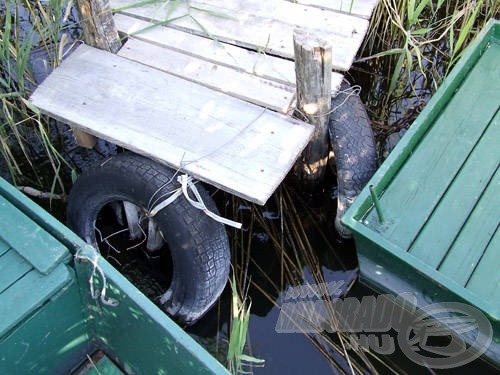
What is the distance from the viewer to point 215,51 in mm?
3260

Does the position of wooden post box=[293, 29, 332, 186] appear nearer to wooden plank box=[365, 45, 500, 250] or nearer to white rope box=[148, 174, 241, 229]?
wooden plank box=[365, 45, 500, 250]

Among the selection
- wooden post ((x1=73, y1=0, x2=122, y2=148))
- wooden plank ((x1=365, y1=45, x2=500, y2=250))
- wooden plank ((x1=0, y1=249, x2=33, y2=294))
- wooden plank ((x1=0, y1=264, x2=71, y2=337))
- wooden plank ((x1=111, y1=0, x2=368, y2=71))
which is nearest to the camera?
wooden plank ((x1=0, y1=264, x2=71, y2=337))

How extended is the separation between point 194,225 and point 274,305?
2.46 feet

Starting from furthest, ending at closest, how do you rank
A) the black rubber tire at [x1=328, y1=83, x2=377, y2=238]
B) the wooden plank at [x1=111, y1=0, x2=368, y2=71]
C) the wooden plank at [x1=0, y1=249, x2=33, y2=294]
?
the wooden plank at [x1=111, y1=0, x2=368, y2=71]
the black rubber tire at [x1=328, y1=83, x2=377, y2=238]
the wooden plank at [x1=0, y1=249, x2=33, y2=294]

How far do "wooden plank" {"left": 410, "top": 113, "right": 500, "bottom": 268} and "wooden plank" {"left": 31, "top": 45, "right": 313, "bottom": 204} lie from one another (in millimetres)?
752

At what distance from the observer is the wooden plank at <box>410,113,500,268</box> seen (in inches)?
105

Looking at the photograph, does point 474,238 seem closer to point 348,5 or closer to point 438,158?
point 438,158

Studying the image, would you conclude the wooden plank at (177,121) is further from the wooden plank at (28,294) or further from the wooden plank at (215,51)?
the wooden plank at (28,294)

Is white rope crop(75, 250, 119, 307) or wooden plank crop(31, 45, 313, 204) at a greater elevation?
wooden plank crop(31, 45, 313, 204)

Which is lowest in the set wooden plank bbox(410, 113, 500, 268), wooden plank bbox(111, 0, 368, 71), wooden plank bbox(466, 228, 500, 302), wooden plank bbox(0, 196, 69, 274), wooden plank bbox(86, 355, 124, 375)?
wooden plank bbox(86, 355, 124, 375)

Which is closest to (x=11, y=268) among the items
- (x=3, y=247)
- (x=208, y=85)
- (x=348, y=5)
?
(x=3, y=247)

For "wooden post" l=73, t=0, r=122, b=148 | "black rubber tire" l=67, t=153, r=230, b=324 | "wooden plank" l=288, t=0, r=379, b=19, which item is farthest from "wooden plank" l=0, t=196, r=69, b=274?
"wooden plank" l=288, t=0, r=379, b=19

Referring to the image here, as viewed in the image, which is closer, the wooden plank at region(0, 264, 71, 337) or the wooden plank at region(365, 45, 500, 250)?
the wooden plank at region(0, 264, 71, 337)

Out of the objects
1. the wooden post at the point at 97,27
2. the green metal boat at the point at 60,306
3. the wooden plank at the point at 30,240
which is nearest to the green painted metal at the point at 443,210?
the green metal boat at the point at 60,306
